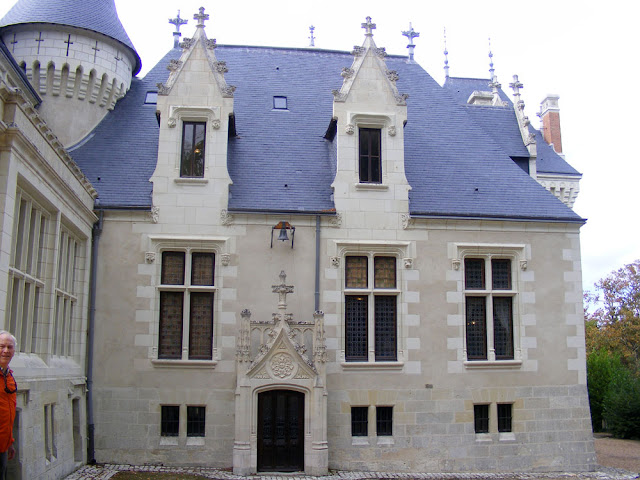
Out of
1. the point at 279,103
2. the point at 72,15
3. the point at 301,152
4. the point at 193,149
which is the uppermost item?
the point at 72,15

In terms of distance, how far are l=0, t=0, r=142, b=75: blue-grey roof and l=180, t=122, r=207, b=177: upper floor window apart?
4.38 meters

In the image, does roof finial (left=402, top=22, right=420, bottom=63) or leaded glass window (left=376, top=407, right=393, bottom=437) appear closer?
leaded glass window (left=376, top=407, right=393, bottom=437)

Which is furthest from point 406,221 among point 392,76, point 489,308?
point 392,76

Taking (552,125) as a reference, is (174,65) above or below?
below

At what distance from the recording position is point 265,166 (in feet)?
56.9

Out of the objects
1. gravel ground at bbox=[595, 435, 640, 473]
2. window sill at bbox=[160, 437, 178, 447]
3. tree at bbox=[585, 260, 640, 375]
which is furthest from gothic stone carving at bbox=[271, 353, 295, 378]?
tree at bbox=[585, 260, 640, 375]

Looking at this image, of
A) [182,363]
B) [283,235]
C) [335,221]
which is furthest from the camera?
[335,221]

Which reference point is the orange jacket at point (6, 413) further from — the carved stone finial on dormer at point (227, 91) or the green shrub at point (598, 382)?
the green shrub at point (598, 382)

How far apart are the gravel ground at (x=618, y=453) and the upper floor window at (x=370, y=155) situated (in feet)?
31.7

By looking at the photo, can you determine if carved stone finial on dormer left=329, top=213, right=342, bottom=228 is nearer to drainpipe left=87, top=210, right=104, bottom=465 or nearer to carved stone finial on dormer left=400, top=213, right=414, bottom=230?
carved stone finial on dormer left=400, top=213, right=414, bottom=230

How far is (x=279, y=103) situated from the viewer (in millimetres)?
19609

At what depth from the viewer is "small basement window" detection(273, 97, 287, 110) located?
19484mm

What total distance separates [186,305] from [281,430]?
372 centimetres

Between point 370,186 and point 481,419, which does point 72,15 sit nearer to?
point 370,186
